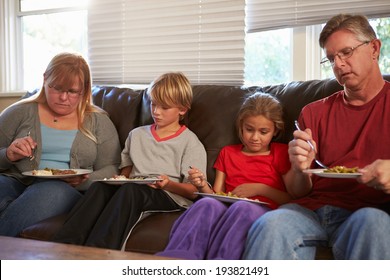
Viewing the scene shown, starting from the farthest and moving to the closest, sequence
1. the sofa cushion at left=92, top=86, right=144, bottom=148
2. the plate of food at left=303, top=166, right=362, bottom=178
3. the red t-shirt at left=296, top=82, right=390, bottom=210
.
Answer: the sofa cushion at left=92, top=86, right=144, bottom=148
the red t-shirt at left=296, top=82, right=390, bottom=210
the plate of food at left=303, top=166, right=362, bottom=178

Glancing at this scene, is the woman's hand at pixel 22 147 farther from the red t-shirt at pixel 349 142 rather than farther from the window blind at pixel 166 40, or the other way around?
the red t-shirt at pixel 349 142

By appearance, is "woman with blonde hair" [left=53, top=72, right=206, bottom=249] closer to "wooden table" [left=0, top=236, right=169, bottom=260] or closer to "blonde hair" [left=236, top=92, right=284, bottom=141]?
"blonde hair" [left=236, top=92, right=284, bottom=141]

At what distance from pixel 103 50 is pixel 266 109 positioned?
5.09ft

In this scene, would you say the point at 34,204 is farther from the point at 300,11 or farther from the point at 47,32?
the point at 47,32

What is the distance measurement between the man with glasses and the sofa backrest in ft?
0.92

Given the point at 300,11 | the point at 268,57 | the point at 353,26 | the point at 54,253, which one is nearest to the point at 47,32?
the point at 268,57

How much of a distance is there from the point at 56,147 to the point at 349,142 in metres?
1.36

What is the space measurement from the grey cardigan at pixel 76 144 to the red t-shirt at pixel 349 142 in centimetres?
101

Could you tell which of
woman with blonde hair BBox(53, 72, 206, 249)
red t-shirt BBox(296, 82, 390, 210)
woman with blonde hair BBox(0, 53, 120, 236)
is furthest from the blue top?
red t-shirt BBox(296, 82, 390, 210)

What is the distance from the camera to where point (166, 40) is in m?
3.22

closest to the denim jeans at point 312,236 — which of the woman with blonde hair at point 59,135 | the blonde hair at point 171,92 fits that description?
the blonde hair at point 171,92

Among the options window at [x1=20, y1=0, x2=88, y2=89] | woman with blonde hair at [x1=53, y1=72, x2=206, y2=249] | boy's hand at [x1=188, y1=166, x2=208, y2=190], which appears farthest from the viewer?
window at [x1=20, y1=0, x2=88, y2=89]

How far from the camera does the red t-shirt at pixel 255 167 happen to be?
89.3 inches

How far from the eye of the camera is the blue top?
255 cm
